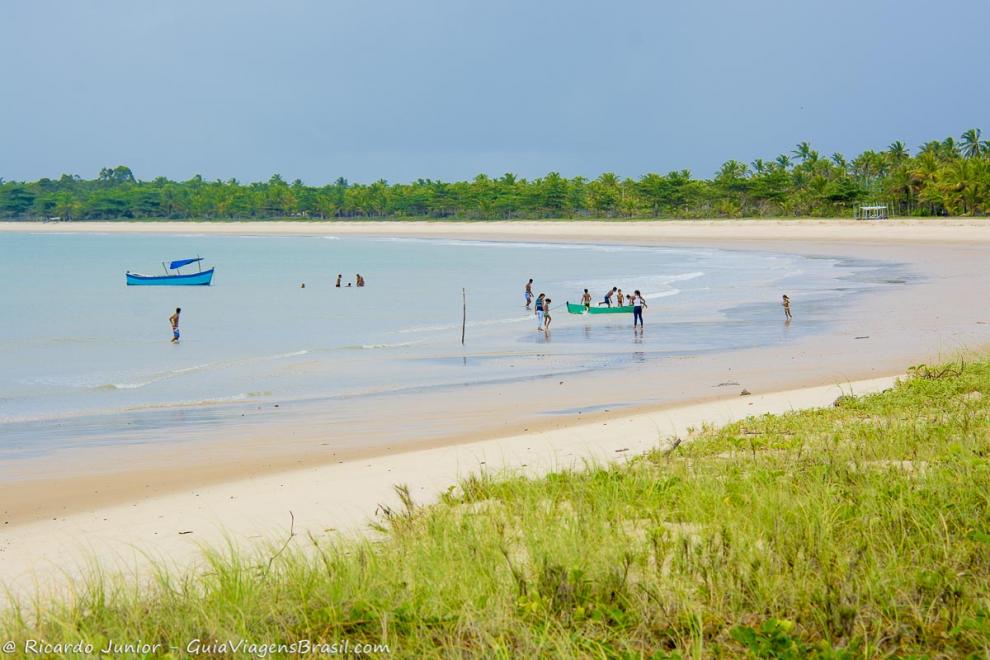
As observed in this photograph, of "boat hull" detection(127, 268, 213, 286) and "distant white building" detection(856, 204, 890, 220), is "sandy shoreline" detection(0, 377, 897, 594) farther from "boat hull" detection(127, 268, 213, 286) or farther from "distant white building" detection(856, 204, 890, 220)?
"distant white building" detection(856, 204, 890, 220)

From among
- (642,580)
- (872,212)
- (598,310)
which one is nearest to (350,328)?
(598,310)

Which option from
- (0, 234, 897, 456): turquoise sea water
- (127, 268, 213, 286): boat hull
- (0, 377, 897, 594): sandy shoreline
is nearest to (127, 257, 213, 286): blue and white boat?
(127, 268, 213, 286): boat hull

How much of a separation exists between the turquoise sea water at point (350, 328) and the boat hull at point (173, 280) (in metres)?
1.19

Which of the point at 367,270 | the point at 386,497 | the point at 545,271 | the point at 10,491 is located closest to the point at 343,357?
the point at 10,491

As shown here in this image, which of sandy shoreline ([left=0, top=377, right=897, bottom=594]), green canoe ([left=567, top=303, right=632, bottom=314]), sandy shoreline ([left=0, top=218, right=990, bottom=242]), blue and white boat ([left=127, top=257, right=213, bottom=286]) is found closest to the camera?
sandy shoreline ([left=0, top=377, right=897, bottom=594])

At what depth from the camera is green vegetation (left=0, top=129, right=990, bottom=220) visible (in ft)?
298

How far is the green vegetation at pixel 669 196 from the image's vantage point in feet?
298

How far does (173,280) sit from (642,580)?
5653 centimetres

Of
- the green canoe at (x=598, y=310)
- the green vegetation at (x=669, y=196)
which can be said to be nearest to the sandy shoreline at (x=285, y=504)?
the green canoe at (x=598, y=310)

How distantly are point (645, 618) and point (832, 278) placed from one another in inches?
1684

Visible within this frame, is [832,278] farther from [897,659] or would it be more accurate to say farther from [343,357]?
[897,659]

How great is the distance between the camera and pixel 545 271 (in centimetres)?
5931

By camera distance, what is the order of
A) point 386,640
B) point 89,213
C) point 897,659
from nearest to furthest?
1. point 897,659
2. point 386,640
3. point 89,213

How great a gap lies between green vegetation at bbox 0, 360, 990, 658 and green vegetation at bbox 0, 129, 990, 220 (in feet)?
278
